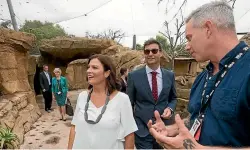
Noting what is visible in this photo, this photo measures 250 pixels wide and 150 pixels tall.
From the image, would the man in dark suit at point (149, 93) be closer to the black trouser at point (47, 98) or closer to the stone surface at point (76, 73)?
the black trouser at point (47, 98)

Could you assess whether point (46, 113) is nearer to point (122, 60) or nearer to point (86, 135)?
point (122, 60)

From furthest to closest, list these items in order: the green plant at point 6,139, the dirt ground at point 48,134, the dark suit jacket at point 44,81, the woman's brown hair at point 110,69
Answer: the dark suit jacket at point 44,81
the dirt ground at point 48,134
the green plant at point 6,139
the woman's brown hair at point 110,69

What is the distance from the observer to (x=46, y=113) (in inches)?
301

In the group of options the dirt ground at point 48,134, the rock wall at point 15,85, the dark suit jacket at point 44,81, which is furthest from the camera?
the dark suit jacket at point 44,81

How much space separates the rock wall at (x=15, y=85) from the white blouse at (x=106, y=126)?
3.10 m

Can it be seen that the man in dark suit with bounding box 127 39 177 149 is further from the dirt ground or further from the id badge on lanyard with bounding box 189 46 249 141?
the dirt ground

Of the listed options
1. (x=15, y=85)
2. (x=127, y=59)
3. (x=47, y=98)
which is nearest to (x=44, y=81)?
(x=47, y=98)

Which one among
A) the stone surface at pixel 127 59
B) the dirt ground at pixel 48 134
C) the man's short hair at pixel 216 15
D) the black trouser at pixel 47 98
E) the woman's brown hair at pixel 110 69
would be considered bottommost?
the dirt ground at pixel 48 134

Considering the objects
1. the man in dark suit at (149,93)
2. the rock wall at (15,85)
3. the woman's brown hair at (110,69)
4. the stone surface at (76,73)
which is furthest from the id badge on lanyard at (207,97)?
the stone surface at (76,73)

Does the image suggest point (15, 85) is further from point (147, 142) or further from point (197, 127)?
point (197, 127)

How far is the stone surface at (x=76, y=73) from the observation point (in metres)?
13.8

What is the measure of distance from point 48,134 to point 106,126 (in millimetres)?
4114

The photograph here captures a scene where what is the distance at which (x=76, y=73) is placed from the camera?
1412 cm

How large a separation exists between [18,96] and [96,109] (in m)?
4.50
